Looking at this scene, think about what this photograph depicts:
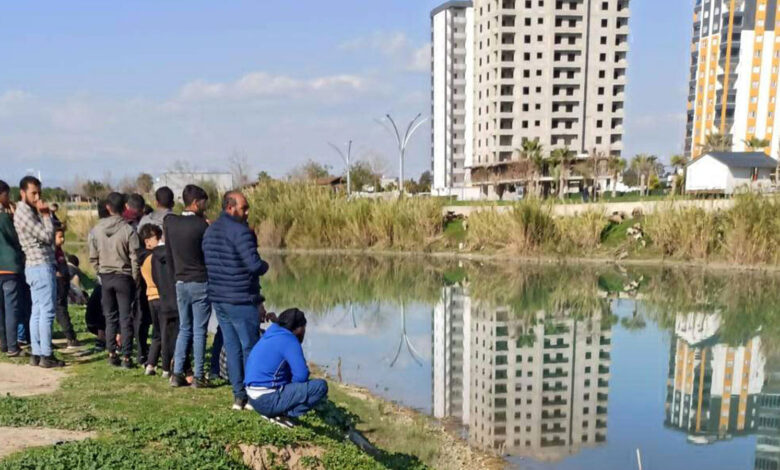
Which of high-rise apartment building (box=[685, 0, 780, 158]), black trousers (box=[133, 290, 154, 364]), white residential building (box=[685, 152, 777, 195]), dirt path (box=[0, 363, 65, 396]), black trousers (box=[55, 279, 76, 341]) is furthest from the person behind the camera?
high-rise apartment building (box=[685, 0, 780, 158])

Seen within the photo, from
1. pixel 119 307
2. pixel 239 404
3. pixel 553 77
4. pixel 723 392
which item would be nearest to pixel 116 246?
pixel 119 307

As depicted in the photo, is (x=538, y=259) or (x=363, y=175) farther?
(x=363, y=175)

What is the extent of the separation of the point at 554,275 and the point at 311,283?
736 centimetres

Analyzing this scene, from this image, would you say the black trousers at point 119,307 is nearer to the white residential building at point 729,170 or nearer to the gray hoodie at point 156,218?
the gray hoodie at point 156,218

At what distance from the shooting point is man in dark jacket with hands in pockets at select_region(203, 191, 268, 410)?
4270mm

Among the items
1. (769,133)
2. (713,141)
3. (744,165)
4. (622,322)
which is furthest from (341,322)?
(769,133)

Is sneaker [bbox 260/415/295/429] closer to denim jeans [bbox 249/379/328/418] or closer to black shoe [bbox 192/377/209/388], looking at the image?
denim jeans [bbox 249/379/328/418]

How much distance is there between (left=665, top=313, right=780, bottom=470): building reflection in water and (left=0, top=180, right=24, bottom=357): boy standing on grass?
7.24 metres

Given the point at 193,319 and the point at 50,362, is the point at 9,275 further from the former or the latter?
the point at 193,319

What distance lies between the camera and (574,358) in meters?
9.19

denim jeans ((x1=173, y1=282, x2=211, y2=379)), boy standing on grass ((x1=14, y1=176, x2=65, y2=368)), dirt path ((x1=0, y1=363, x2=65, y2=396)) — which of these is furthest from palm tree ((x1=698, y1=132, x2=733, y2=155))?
dirt path ((x1=0, y1=363, x2=65, y2=396))

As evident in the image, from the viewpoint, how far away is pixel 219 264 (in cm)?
434

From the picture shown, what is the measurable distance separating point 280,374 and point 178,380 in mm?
1731

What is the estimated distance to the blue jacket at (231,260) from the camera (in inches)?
167
